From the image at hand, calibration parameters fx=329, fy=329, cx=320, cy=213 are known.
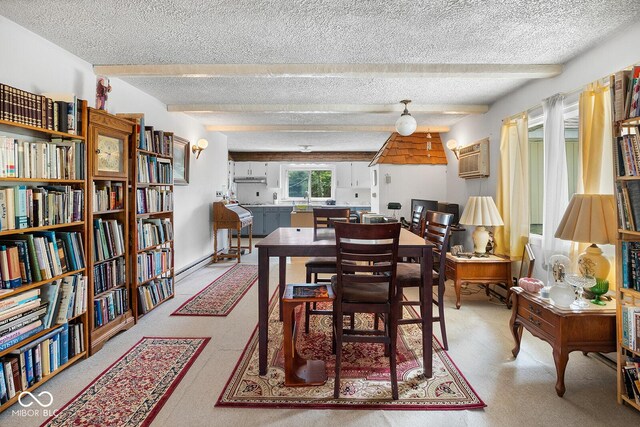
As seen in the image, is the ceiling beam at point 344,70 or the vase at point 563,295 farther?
the ceiling beam at point 344,70

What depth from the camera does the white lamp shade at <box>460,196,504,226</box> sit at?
353 centimetres

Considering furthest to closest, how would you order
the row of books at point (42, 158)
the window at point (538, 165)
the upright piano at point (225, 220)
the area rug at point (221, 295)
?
the upright piano at point (225, 220) < the window at point (538, 165) < the area rug at point (221, 295) < the row of books at point (42, 158)

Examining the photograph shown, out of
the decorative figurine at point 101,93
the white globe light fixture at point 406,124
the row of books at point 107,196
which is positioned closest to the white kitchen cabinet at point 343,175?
the white globe light fixture at point 406,124

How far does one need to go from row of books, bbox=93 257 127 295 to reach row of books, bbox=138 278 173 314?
1.10ft

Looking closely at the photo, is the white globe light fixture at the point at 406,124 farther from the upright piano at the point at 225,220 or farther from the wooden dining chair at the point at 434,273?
the upright piano at the point at 225,220

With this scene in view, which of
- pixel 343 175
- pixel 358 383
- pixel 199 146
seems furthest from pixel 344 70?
pixel 343 175

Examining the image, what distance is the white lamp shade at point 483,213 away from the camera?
3.53m

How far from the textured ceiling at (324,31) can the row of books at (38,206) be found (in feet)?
3.74

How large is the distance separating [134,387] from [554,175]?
364cm

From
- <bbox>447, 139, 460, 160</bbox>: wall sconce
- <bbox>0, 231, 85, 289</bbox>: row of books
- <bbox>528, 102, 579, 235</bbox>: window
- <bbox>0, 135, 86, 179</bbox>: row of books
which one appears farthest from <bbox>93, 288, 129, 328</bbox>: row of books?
<bbox>447, 139, 460, 160</bbox>: wall sconce

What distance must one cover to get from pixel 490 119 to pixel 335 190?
5.40 meters

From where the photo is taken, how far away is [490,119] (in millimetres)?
4270

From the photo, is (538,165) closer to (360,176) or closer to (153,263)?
(153,263)

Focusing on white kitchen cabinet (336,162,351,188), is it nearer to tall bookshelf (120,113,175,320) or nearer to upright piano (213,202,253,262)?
upright piano (213,202,253,262)
